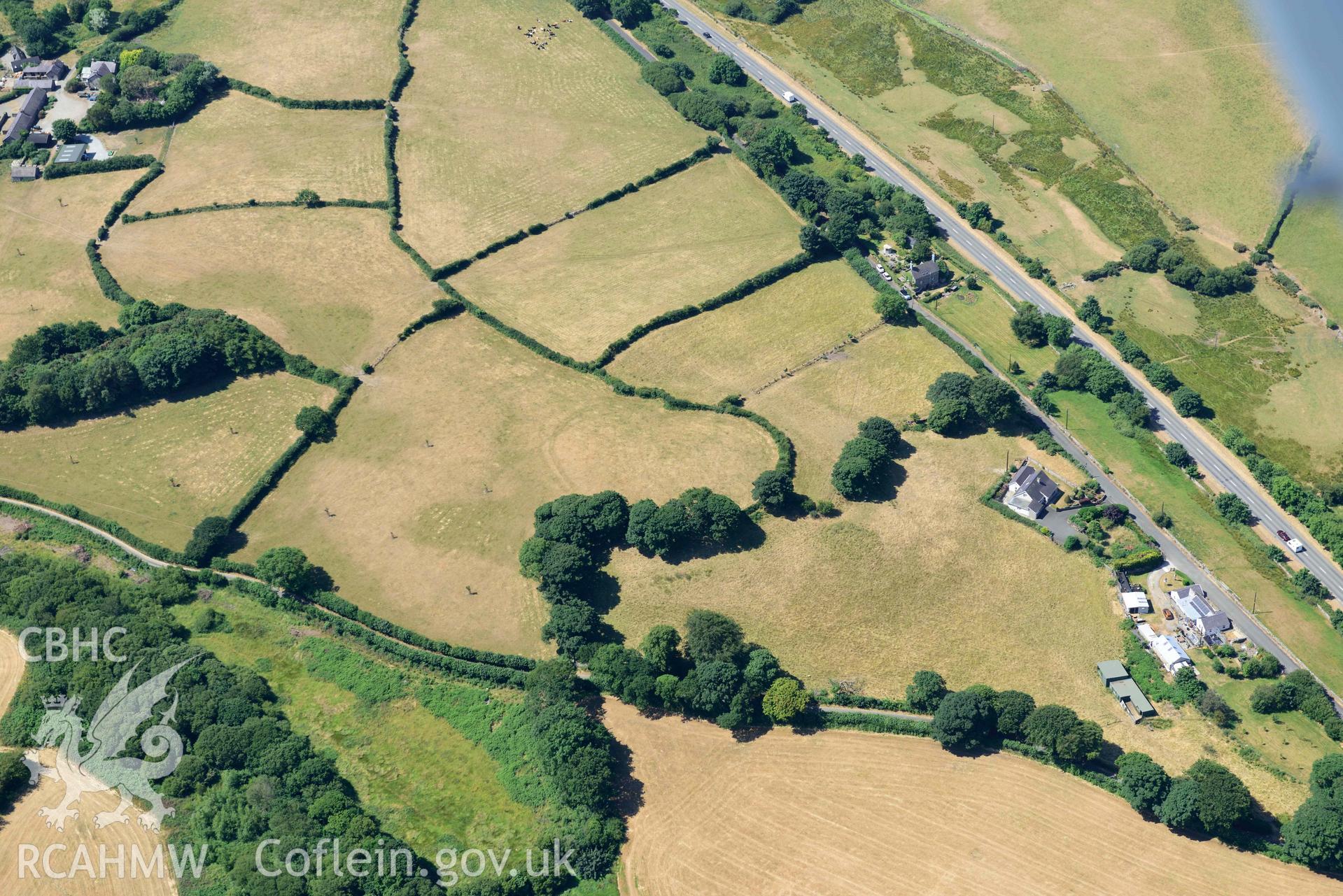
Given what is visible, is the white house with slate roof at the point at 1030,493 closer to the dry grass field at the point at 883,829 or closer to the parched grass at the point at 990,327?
the parched grass at the point at 990,327

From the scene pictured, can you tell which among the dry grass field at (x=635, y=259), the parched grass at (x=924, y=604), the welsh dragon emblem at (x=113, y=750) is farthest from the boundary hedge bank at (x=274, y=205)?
the welsh dragon emblem at (x=113, y=750)

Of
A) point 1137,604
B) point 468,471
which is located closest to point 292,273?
point 468,471

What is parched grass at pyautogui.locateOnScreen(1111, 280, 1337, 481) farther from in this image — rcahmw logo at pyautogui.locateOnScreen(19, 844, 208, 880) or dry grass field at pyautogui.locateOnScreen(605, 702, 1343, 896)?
rcahmw logo at pyautogui.locateOnScreen(19, 844, 208, 880)

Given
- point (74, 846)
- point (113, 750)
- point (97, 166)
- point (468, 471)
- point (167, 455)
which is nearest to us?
point (74, 846)

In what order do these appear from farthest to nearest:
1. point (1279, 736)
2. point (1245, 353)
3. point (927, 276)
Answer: point (927, 276)
point (1245, 353)
point (1279, 736)

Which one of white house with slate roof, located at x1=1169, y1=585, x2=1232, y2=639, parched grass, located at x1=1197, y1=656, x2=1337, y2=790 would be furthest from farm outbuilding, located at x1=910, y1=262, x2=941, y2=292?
parched grass, located at x1=1197, y1=656, x2=1337, y2=790

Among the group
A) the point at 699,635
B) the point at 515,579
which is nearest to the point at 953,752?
the point at 699,635

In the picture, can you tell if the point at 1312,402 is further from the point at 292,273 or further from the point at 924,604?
the point at 292,273
